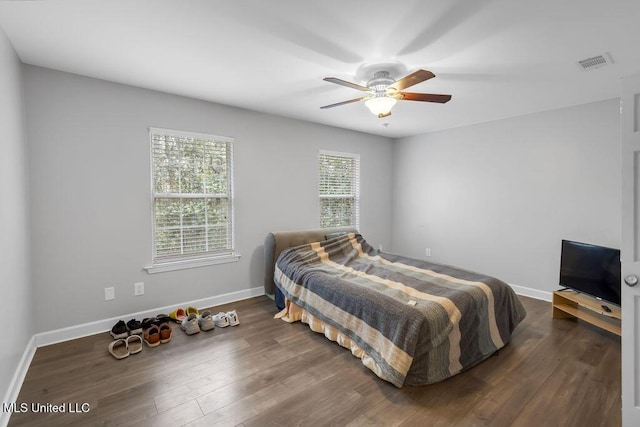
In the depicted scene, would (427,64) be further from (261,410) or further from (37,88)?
(37,88)

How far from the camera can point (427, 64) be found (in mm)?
2449

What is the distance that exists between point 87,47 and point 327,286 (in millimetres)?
2742

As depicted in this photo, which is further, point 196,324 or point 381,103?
point 196,324

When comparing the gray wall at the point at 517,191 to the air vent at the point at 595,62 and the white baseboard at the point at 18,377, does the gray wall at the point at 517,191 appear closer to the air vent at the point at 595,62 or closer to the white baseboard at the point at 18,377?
the air vent at the point at 595,62

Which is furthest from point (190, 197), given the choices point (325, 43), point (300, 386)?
point (300, 386)

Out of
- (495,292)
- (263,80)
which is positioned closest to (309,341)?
(495,292)

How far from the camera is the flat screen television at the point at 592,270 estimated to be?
2.80 m

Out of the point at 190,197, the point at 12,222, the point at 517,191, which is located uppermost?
the point at 517,191

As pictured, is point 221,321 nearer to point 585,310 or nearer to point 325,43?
point 325,43

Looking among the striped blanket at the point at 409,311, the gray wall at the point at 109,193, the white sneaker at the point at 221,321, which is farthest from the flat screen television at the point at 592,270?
the white sneaker at the point at 221,321

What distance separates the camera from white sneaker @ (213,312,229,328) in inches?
119

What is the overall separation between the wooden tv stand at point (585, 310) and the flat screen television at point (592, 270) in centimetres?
8

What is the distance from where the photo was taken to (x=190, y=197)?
11.0ft

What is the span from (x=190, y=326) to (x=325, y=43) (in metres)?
2.79
